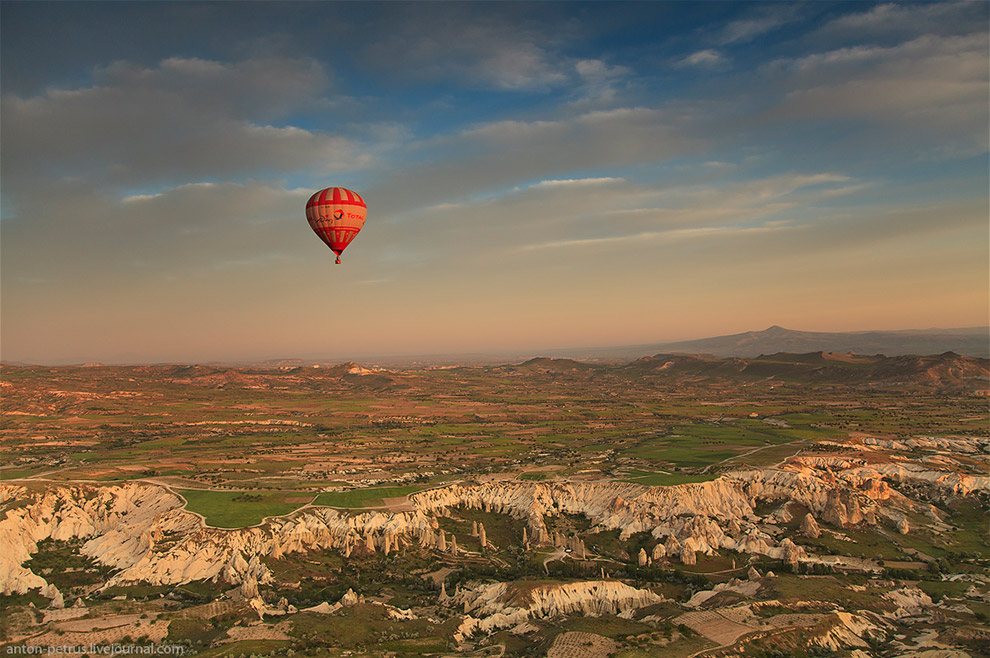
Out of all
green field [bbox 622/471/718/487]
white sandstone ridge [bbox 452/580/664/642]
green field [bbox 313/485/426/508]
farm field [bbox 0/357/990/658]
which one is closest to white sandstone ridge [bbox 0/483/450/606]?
farm field [bbox 0/357/990/658]

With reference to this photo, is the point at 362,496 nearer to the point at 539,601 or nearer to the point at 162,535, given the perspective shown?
the point at 162,535

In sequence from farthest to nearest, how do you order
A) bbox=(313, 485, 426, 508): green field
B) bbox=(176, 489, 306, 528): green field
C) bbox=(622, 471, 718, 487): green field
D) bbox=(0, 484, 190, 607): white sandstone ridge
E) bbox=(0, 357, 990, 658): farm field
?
1. bbox=(622, 471, 718, 487): green field
2. bbox=(313, 485, 426, 508): green field
3. bbox=(176, 489, 306, 528): green field
4. bbox=(0, 484, 190, 607): white sandstone ridge
5. bbox=(0, 357, 990, 658): farm field

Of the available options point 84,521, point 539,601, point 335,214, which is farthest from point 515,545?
point 84,521

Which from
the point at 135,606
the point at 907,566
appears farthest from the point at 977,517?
the point at 135,606

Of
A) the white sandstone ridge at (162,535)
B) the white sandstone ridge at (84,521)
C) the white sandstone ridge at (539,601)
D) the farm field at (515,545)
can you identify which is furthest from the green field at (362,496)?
the white sandstone ridge at (539,601)

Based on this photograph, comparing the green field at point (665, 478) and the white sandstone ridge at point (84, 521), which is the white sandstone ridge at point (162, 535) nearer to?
the white sandstone ridge at point (84, 521)

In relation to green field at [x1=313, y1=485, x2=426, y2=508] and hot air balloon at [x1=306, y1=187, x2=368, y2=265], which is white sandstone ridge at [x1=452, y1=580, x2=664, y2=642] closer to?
green field at [x1=313, y1=485, x2=426, y2=508]
